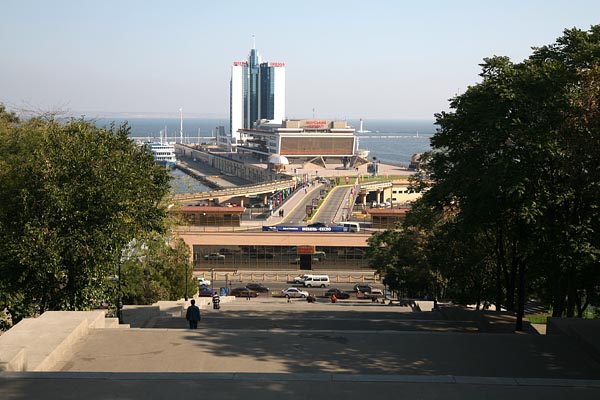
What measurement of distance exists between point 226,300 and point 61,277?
22898 mm

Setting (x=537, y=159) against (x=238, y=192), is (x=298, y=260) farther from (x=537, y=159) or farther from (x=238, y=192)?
(x=238, y=192)

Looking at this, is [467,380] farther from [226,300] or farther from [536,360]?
[226,300]

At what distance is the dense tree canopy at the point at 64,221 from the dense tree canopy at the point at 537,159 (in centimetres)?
889

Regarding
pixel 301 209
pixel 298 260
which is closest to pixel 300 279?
pixel 298 260

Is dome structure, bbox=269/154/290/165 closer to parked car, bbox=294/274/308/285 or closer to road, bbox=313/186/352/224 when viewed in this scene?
road, bbox=313/186/352/224

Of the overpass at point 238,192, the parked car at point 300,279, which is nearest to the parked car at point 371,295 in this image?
the parked car at point 300,279

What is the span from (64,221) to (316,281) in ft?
136

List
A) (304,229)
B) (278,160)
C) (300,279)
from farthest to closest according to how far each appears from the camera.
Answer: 1. (278,160)
2. (304,229)
3. (300,279)

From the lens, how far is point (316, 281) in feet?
197

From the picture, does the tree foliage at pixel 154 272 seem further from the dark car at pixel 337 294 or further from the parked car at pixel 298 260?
the parked car at pixel 298 260

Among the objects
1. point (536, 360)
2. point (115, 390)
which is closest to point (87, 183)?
point (115, 390)

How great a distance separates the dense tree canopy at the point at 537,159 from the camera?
17.1 m

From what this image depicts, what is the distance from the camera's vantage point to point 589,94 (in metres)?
16.4

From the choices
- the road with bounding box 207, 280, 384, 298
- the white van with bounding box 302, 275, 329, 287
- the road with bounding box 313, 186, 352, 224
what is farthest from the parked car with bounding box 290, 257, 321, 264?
the road with bounding box 313, 186, 352, 224
